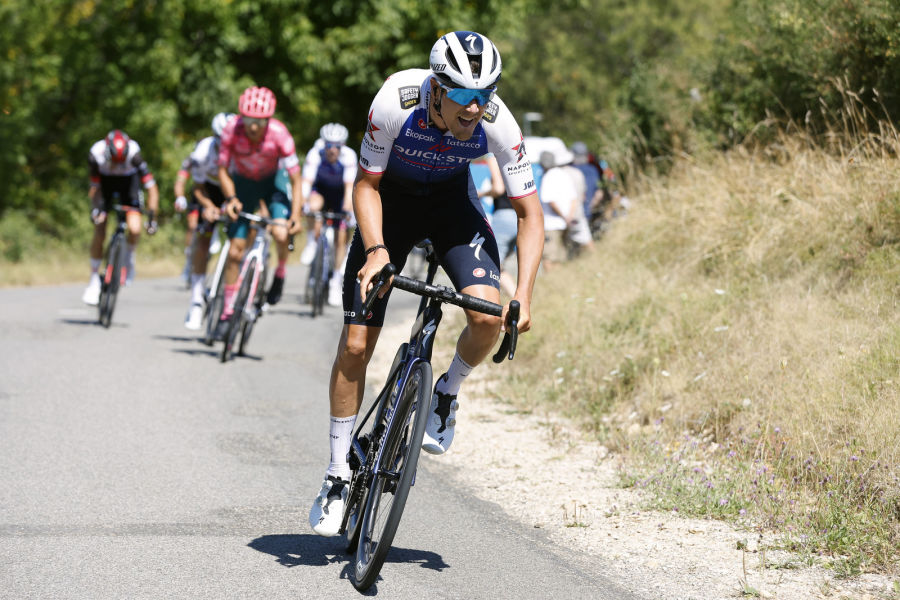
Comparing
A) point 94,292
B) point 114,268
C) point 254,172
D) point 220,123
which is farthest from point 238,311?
point 94,292

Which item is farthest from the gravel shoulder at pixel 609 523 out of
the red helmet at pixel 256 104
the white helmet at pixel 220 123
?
the white helmet at pixel 220 123

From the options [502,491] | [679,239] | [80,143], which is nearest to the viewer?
[502,491]

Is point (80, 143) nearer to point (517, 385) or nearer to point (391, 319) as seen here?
point (391, 319)

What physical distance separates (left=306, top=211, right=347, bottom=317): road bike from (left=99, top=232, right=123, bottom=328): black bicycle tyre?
267 centimetres

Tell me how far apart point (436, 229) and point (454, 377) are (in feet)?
2.22

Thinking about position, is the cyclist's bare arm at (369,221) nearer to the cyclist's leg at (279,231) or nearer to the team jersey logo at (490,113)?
the team jersey logo at (490,113)

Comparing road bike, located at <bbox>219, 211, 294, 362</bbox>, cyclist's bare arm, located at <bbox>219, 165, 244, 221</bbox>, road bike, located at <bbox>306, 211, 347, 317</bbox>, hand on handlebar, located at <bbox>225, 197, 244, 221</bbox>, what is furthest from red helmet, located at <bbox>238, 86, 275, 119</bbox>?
road bike, located at <bbox>306, 211, 347, 317</bbox>

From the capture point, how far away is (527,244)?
5.00 meters

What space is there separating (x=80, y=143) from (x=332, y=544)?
2617 cm

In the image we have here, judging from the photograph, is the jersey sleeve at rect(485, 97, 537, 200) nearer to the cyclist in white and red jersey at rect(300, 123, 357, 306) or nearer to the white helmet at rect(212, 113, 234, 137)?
the white helmet at rect(212, 113, 234, 137)

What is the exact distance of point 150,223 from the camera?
12852 mm

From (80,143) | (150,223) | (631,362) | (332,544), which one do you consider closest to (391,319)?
(150,223)

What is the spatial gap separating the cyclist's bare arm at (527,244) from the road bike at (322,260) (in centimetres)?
966

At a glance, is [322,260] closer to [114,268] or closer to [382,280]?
[114,268]
